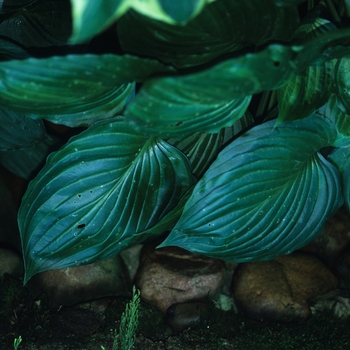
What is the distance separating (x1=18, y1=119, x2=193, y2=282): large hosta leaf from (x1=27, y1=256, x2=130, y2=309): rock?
420 millimetres

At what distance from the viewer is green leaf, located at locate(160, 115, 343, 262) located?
4.28 feet

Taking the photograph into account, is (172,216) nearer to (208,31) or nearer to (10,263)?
(208,31)

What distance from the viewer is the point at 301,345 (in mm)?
1644

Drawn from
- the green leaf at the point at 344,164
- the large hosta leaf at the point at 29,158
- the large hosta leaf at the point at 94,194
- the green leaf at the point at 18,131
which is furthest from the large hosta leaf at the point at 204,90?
the large hosta leaf at the point at 29,158

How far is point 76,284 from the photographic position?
5.87 feet

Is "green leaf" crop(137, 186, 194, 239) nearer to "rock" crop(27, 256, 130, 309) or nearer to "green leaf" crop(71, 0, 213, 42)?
"rock" crop(27, 256, 130, 309)

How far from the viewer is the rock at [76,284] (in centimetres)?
178

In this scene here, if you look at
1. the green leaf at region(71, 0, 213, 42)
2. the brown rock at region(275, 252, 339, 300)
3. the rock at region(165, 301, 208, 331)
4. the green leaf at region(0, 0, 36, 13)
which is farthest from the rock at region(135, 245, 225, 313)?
the green leaf at region(71, 0, 213, 42)

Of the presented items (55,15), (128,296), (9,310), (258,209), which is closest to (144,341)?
(128,296)

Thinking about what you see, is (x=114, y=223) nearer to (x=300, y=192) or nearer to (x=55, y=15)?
(x=300, y=192)

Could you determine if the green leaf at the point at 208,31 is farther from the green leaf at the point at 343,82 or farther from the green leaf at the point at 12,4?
the green leaf at the point at 12,4

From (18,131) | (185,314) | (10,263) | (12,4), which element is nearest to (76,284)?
(10,263)

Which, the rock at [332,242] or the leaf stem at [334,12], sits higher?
the leaf stem at [334,12]

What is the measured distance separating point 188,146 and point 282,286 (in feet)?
1.86
